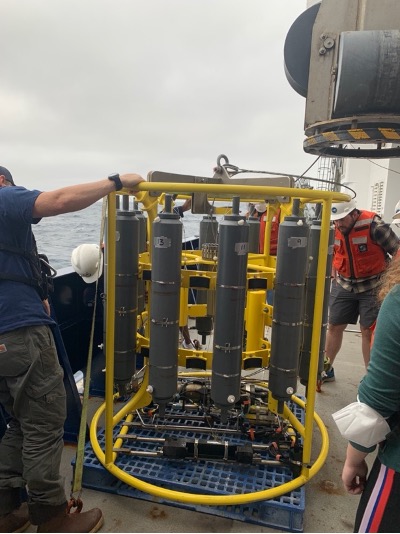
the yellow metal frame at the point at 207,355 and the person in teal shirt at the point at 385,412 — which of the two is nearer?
the person in teal shirt at the point at 385,412

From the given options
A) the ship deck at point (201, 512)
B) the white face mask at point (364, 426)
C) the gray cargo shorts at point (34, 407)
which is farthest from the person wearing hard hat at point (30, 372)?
the white face mask at point (364, 426)

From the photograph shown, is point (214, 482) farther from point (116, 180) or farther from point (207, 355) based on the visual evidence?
point (116, 180)

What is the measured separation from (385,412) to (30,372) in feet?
5.31

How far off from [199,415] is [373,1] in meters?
3.07

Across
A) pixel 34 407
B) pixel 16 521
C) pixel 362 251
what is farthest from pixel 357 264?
pixel 16 521

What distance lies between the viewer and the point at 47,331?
2.11m

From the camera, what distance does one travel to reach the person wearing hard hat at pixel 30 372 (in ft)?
6.24

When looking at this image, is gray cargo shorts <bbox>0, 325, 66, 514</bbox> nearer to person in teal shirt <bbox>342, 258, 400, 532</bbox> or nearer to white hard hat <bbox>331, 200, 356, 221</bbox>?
person in teal shirt <bbox>342, 258, 400, 532</bbox>

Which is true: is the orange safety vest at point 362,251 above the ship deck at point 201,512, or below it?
above

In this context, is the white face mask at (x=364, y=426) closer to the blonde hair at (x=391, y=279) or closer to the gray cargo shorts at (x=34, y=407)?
the blonde hair at (x=391, y=279)

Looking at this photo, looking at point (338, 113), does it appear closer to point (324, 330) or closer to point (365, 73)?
point (365, 73)

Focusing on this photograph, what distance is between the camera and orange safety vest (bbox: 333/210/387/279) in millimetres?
3781

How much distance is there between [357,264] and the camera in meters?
3.85

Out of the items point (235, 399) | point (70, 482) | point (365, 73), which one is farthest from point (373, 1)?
point (70, 482)
